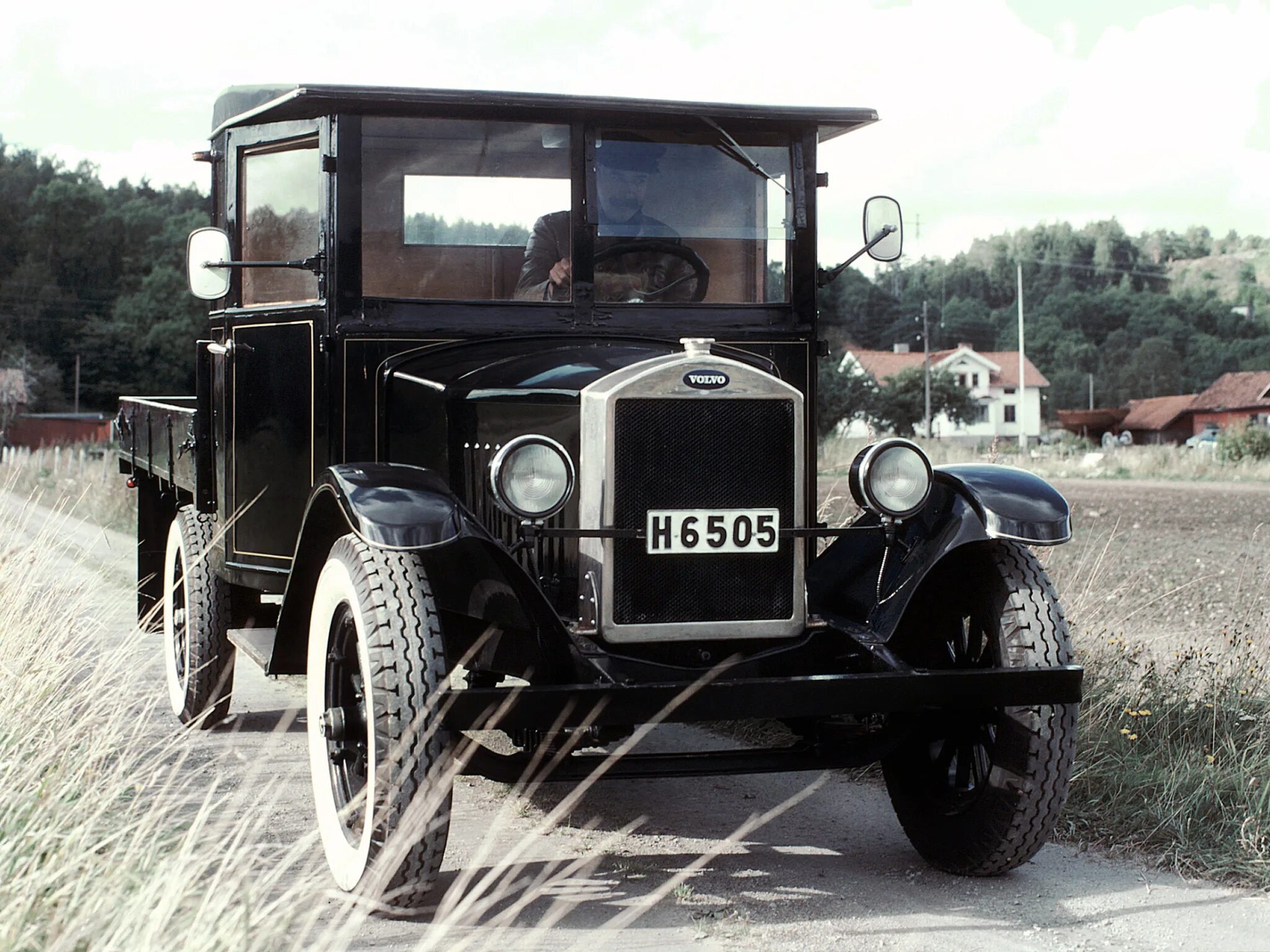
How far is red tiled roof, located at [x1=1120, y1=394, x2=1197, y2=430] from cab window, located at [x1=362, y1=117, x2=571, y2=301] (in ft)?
243

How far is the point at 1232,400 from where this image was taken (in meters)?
72.0

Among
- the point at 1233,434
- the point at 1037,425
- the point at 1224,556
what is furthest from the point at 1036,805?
the point at 1037,425

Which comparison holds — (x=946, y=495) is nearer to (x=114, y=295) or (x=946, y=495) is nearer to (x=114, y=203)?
(x=114, y=295)

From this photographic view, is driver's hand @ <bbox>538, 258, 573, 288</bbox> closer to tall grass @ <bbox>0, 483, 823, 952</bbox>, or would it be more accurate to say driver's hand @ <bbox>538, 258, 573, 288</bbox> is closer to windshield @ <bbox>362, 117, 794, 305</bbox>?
windshield @ <bbox>362, 117, 794, 305</bbox>

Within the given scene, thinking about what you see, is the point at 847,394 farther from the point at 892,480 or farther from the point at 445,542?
the point at 445,542

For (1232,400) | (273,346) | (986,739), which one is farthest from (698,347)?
(1232,400)

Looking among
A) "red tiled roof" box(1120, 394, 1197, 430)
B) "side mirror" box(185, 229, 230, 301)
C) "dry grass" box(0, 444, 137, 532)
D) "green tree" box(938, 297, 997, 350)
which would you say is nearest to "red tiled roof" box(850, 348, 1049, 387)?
"red tiled roof" box(1120, 394, 1197, 430)

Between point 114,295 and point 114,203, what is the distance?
7.89 m

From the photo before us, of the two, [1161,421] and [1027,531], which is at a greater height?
[1027,531]

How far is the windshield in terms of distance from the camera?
16.7 ft

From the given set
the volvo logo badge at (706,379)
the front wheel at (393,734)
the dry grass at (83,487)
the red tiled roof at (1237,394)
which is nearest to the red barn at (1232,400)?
the red tiled roof at (1237,394)

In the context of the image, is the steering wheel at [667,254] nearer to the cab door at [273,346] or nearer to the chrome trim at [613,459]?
the chrome trim at [613,459]

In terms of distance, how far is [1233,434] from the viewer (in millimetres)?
33531

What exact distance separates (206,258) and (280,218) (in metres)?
0.43
